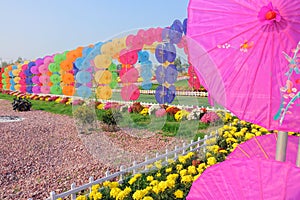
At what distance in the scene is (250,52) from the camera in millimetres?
1195

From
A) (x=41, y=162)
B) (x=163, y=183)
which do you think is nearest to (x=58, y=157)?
(x=41, y=162)

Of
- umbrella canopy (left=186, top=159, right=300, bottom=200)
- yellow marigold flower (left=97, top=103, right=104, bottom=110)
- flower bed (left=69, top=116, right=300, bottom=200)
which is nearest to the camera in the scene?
umbrella canopy (left=186, top=159, right=300, bottom=200)

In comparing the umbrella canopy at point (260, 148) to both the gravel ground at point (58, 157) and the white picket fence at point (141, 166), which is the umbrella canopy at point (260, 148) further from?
the gravel ground at point (58, 157)

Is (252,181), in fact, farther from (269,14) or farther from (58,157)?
(58,157)

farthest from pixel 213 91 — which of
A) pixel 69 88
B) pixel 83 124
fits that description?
pixel 69 88

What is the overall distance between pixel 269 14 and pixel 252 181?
0.61 metres

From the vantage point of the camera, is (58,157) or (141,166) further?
(58,157)

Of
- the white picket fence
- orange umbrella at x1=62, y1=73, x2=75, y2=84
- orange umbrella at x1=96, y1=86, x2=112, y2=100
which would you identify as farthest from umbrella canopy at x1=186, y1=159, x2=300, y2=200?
orange umbrella at x1=62, y1=73, x2=75, y2=84

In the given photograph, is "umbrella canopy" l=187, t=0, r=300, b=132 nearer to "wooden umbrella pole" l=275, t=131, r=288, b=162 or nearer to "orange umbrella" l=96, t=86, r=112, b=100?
"wooden umbrella pole" l=275, t=131, r=288, b=162

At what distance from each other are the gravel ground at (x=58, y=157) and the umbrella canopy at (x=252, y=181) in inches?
116

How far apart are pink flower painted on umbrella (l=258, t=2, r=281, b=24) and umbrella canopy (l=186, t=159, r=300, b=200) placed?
1.80 feet

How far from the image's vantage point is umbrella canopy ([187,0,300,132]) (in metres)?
1.10

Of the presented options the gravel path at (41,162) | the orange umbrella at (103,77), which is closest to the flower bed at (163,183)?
the gravel path at (41,162)

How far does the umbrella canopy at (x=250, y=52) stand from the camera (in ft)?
3.62
